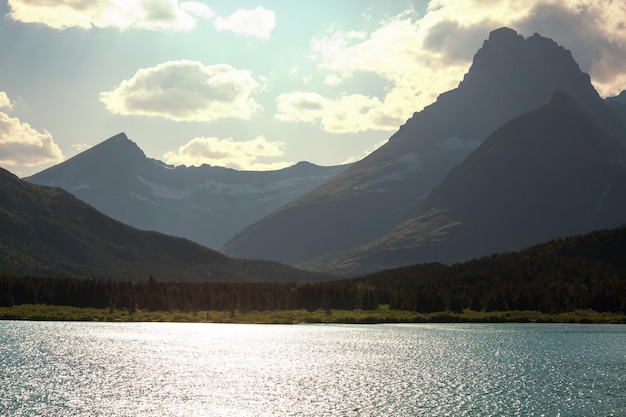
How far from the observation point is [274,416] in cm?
7950

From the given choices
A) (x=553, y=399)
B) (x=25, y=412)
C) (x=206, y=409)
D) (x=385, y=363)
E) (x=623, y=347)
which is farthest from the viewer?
(x=623, y=347)

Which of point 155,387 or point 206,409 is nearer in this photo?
point 206,409

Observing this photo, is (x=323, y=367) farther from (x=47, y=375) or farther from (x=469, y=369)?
(x=47, y=375)

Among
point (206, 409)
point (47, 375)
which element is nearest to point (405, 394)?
point (206, 409)

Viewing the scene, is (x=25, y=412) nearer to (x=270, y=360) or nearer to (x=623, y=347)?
(x=270, y=360)

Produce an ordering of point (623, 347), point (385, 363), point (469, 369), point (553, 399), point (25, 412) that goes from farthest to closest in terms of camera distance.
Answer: point (623, 347) → point (385, 363) → point (469, 369) → point (553, 399) → point (25, 412)

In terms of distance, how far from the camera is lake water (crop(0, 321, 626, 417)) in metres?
83.8

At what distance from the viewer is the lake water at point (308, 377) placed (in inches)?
3297

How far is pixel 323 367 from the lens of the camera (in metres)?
125

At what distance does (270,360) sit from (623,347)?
83.2 metres

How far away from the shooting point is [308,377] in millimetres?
111750

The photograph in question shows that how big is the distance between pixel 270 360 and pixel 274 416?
5758 centimetres

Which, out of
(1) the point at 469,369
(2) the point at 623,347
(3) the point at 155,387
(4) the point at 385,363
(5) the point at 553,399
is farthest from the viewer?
(2) the point at 623,347

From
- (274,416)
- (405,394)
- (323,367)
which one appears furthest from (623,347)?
(274,416)
